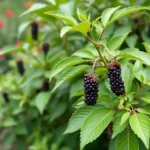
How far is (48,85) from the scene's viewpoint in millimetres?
2428

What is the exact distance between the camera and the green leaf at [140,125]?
51.2 inches

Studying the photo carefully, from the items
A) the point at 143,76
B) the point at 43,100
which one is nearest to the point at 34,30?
the point at 43,100

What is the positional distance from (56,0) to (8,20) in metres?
5.61

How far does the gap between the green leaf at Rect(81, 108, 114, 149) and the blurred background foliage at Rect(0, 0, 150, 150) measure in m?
0.34

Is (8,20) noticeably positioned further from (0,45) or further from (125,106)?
(125,106)

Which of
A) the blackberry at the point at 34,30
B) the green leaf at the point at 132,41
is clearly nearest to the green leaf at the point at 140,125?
the green leaf at the point at 132,41

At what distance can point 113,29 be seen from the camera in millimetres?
2221

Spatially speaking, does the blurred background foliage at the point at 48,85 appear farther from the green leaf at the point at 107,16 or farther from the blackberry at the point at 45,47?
the green leaf at the point at 107,16

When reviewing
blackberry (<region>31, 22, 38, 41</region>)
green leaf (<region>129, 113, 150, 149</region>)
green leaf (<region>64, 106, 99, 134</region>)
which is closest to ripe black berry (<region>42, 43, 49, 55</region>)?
blackberry (<region>31, 22, 38, 41</region>)

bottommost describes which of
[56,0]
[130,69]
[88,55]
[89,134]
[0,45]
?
[0,45]

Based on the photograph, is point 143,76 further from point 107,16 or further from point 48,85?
point 48,85

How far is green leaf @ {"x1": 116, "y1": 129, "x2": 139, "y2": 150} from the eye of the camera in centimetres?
146

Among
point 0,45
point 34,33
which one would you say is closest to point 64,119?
point 34,33

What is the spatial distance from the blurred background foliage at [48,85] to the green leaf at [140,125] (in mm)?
432
